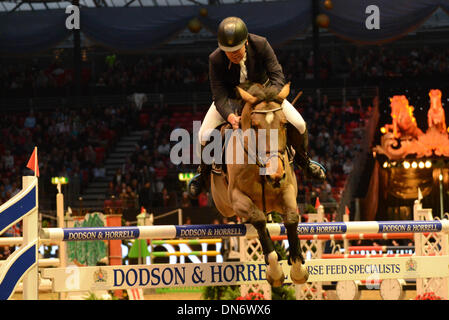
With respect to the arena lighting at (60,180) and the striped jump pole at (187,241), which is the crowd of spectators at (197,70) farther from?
the striped jump pole at (187,241)

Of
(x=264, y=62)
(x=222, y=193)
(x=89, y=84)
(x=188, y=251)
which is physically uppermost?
(x=89, y=84)

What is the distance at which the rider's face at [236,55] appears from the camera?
19.1 feet

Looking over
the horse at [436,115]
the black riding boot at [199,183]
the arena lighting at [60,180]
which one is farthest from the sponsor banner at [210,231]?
the horse at [436,115]

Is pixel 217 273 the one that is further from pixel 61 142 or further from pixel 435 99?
pixel 61 142

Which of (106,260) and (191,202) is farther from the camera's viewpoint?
(191,202)

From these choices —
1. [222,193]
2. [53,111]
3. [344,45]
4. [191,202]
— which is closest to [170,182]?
[191,202]

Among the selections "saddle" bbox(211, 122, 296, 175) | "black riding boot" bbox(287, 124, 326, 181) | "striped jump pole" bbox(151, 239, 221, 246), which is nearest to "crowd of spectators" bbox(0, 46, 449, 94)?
"striped jump pole" bbox(151, 239, 221, 246)

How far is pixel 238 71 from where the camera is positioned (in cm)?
595

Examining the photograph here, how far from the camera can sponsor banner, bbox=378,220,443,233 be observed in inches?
236

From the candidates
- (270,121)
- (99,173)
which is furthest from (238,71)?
(99,173)

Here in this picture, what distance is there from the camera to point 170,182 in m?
19.7

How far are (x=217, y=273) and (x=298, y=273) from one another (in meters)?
0.60

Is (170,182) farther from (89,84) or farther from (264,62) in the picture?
(264,62)
